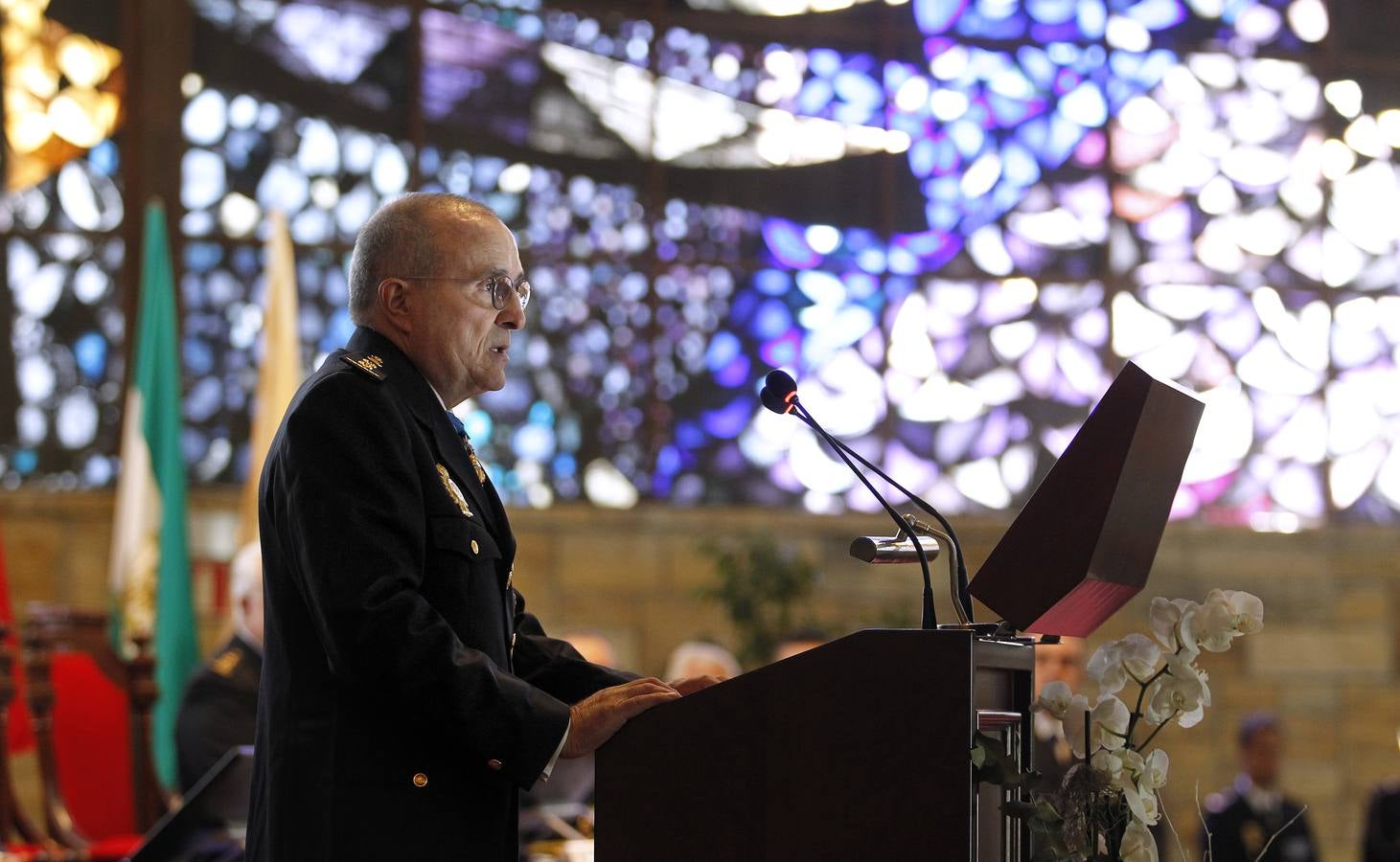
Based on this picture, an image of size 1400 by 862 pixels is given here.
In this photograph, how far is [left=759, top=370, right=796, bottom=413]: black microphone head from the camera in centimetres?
229

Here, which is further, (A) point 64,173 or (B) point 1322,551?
(B) point 1322,551

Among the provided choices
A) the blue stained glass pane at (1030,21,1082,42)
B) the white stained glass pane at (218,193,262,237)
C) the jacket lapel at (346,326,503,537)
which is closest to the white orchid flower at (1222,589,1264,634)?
the jacket lapel at (346,326,503,537)

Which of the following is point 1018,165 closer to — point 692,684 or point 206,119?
point 206,119

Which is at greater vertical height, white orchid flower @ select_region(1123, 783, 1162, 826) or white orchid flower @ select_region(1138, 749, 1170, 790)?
white orchid flower @ select_region(1138, 749, 1170, 790)

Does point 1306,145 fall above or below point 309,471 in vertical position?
above

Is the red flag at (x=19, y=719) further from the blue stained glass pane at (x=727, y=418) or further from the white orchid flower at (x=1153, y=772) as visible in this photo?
the white orchid flower at (x=1153, y=772)

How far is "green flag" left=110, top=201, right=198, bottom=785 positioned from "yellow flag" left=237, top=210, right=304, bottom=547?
0.90 feet

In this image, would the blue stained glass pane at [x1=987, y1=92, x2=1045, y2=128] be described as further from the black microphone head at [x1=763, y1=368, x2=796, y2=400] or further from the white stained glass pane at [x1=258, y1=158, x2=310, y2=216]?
the black microphone head at [x1=763, y1=368, x2=796, y2=400]

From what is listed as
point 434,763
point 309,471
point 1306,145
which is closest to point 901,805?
point 434,763

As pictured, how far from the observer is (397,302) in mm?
2316

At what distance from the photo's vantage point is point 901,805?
1912 millimetres

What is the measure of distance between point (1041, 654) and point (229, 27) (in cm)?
442

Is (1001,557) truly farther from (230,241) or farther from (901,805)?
(230,241)

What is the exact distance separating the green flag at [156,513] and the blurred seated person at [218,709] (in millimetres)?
973
